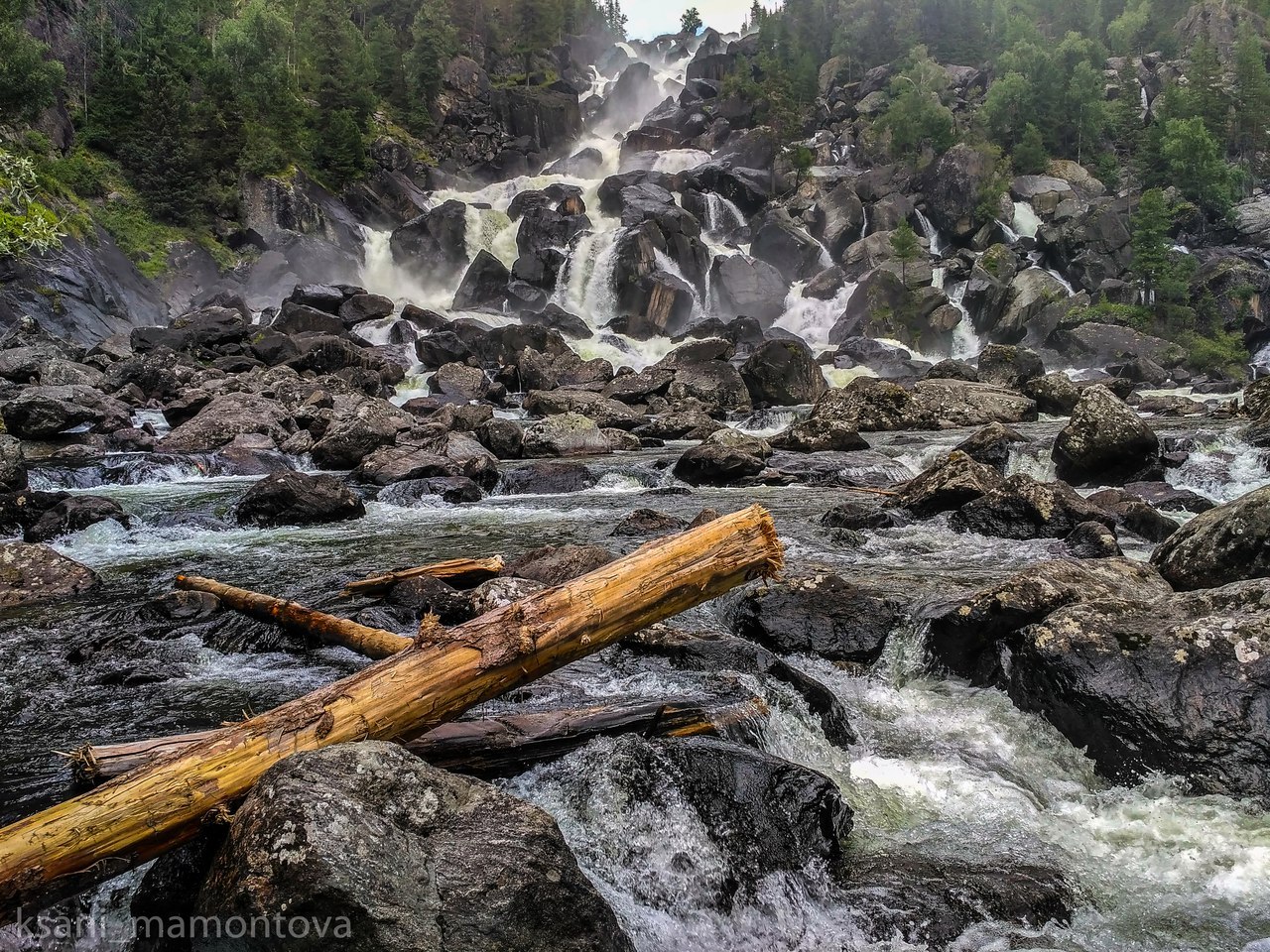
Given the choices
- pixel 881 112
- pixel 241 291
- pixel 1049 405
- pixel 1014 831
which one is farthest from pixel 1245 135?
pixel 1014 831

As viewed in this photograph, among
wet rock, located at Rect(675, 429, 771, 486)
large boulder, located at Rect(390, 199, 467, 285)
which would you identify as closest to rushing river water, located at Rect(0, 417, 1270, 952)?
wet rock, located at Rect(675, 429, 771, 486)

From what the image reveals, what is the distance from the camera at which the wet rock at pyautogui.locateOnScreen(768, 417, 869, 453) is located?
20.4 m

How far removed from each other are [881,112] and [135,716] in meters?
86.2

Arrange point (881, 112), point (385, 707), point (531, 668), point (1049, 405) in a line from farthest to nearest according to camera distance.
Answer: point (881, 112) → point (1049, 405) → point (531, 668) → point (385, 707)

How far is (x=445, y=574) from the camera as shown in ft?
28.3

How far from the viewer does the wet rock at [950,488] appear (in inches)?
492

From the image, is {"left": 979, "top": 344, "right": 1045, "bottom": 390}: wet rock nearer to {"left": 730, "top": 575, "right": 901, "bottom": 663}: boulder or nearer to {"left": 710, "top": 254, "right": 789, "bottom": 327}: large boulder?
{"left": 710, "top": 254, "right": 789, "bottom": 327}: large boulder

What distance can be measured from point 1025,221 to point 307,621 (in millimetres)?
65489

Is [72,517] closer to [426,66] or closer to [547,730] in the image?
[547,730]

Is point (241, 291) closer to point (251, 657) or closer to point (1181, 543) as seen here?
point (251, 657)

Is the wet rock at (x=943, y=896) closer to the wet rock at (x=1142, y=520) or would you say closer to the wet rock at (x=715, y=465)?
the wet rock at (x=1142, y=520)

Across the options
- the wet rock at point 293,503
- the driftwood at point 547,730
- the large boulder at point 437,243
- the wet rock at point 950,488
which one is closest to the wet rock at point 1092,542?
the wet rock at point 950,488

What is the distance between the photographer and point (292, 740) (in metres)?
3.80

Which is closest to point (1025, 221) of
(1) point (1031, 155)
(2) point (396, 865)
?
(1) point (1031, 155)
